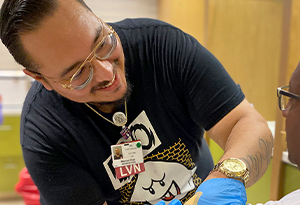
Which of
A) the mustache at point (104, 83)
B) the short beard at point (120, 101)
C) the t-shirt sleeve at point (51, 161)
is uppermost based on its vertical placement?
the mustache at point (104, 83)

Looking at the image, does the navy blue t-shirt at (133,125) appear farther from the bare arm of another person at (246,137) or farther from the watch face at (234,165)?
the watch face at (234,165)

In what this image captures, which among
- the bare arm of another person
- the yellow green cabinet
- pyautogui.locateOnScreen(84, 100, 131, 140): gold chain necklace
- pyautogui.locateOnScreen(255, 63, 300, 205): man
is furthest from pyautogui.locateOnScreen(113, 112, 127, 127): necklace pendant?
the yellow green cabinet

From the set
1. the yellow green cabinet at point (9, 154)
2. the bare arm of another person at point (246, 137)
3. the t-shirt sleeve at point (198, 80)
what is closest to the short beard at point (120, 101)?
the t-shirt sleeve at point (198, 80)

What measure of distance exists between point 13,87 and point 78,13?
2.48 meters

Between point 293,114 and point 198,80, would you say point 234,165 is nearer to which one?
point 293,114

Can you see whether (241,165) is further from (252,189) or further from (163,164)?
(252,189)

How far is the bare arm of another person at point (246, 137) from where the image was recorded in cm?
80

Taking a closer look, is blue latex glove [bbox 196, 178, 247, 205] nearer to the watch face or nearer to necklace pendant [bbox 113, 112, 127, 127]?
the watch face

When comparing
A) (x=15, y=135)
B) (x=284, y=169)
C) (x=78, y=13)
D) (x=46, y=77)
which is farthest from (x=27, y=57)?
(x=15, y=135)

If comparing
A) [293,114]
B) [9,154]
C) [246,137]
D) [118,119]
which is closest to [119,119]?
[118,119]

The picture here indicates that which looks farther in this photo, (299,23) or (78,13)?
(299,23)

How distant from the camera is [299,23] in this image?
128cm

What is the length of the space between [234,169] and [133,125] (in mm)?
415

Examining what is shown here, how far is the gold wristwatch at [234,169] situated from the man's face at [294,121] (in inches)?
5.1
